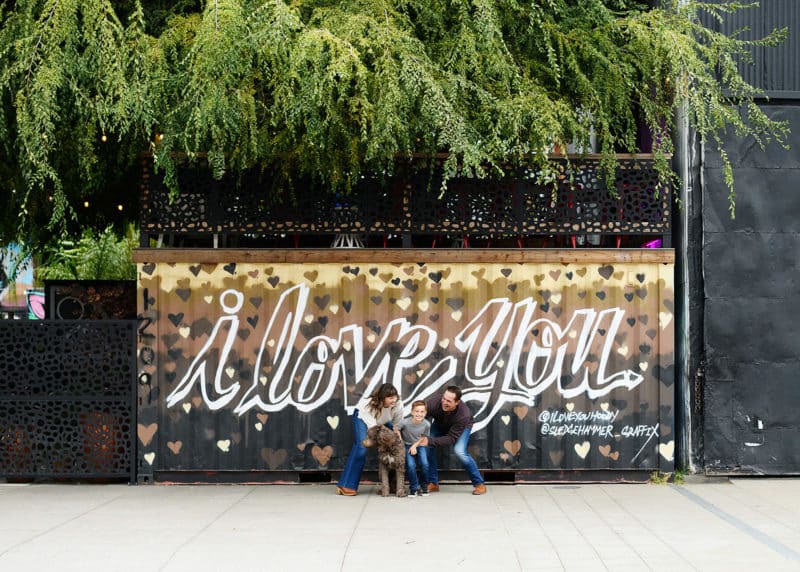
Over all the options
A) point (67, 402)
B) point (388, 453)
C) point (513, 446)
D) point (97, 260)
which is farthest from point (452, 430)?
point (97, 260)

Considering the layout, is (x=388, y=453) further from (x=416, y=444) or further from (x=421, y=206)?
(x=421, y=206)

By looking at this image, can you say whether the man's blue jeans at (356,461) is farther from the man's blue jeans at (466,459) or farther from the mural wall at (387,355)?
the man's blue jeans at (466,459)

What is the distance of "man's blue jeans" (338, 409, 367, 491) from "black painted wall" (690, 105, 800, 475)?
4.12 metres

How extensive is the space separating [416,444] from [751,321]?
4.30 m

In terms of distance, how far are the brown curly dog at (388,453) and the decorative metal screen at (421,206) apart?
243cm

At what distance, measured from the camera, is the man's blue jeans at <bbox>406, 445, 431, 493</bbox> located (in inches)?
471

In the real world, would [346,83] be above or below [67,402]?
above

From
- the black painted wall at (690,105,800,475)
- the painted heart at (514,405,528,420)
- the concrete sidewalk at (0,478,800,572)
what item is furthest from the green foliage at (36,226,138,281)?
the black painted wall at (690,105,800,475)

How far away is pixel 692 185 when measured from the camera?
1292cm

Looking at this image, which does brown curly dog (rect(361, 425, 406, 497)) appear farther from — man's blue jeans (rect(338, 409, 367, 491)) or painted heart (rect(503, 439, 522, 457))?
painted heart (rect(503, 439, 522, 457))

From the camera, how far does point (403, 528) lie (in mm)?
9938

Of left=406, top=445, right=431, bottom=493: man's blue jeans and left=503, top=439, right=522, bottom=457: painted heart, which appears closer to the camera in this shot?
left=406, top=445, right=431, bottom=493: man's blue jeans

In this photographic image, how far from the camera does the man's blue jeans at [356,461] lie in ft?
39.5

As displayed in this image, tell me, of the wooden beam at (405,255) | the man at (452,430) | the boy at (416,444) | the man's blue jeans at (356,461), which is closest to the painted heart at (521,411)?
the man at (452,430)
